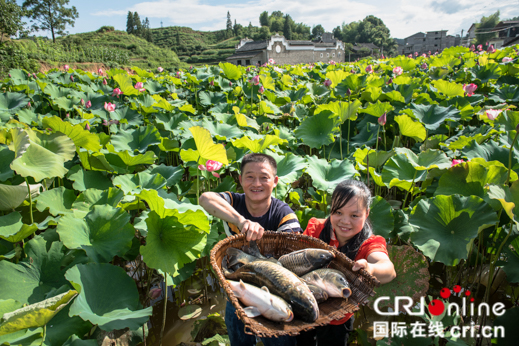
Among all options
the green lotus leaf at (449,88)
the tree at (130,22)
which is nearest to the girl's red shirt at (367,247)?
the green lotus leaf at (449,88)

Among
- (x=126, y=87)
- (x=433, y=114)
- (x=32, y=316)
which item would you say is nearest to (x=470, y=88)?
(x=433, y=114)

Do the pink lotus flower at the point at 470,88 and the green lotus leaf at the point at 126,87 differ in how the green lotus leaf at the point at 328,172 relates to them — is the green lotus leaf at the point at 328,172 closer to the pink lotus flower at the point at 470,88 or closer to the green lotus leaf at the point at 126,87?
the pink lotus flower at the point at 470,88

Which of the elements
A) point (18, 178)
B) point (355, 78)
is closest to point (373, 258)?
point (18, 178)

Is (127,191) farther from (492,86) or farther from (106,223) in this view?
(492,86)

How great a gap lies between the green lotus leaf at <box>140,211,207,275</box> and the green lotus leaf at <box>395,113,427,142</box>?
2.19 metres

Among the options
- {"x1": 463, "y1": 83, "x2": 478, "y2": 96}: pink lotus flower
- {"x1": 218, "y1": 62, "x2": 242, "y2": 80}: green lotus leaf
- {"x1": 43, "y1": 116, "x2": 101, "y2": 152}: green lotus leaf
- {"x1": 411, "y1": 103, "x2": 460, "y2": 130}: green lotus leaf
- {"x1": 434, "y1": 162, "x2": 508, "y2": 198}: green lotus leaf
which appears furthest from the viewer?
{"x1": 218, "y1": 62, "x2": 242, "y2": 80}: green lotus leaf

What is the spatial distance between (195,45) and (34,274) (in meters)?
66.6

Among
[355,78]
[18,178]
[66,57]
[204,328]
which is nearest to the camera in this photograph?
[204,328]

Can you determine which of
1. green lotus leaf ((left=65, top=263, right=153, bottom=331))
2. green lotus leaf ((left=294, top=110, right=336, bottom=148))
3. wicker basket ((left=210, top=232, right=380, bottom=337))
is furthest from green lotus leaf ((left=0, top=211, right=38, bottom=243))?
green lotus leaf ((left=294, top=110, right=336, bottom=148))

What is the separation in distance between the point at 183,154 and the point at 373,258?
4.26 ft

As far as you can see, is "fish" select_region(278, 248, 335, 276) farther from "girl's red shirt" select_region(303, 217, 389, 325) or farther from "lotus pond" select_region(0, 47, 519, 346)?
"lotus pond" select_region(0, 47, 519, 346)

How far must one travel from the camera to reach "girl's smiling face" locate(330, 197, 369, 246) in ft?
4.56

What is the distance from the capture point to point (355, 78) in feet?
14.6

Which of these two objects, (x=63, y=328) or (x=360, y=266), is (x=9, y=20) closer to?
(x=63, y=328)
